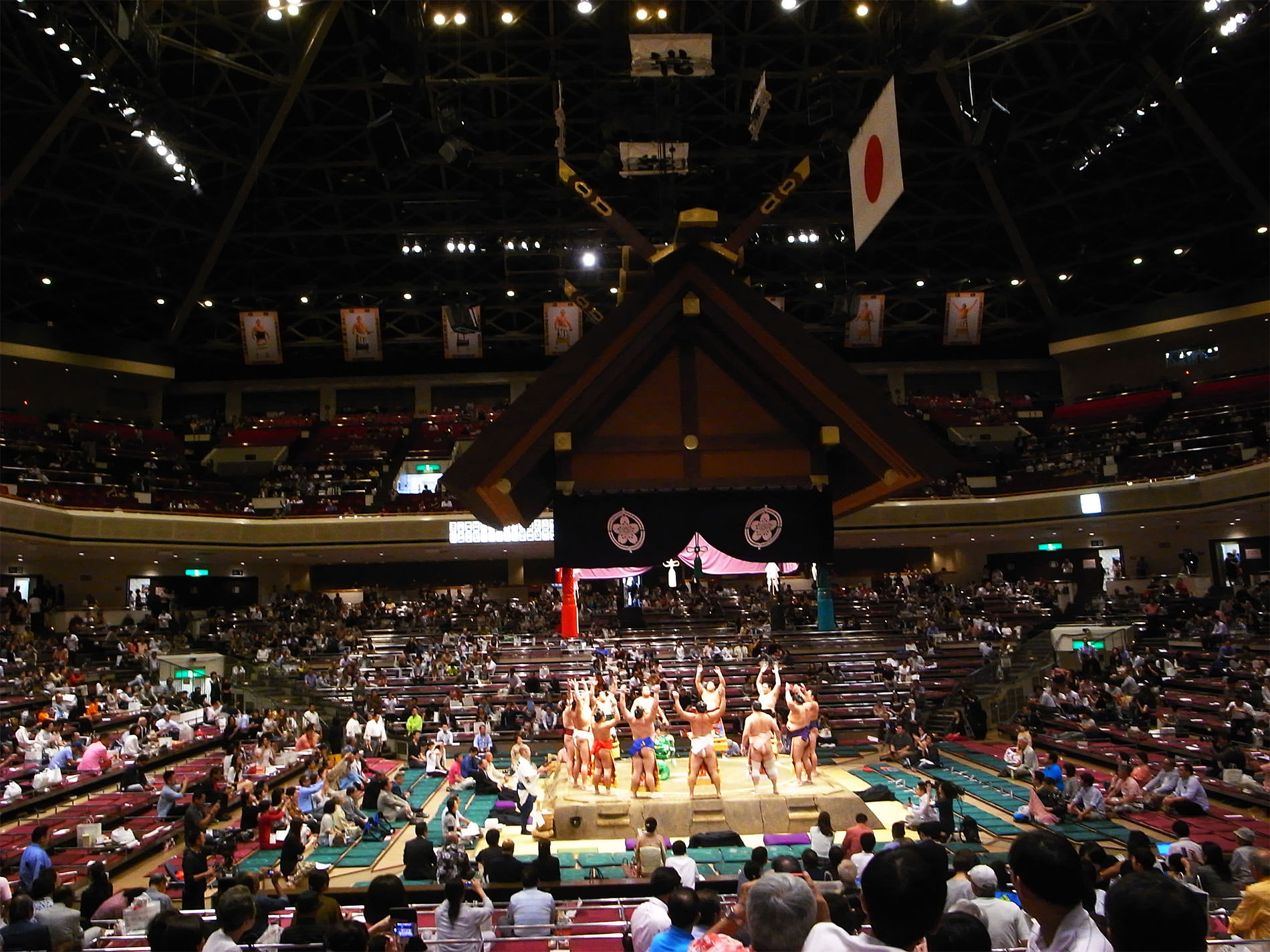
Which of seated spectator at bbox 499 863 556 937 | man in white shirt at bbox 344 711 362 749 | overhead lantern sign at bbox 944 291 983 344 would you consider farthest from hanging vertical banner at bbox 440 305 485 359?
seated spectator at bbox 499 863 556 937

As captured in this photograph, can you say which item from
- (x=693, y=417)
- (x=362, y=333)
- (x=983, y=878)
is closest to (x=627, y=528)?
(x=693, y=417)

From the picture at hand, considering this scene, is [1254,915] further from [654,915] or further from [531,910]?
[531,910]

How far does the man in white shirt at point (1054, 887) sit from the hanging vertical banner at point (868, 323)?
1003 inches

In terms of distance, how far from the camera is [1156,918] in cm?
186

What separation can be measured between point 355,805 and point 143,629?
49.4ft

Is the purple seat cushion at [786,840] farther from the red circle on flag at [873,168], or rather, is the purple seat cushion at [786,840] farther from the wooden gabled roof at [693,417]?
the red circle on flag at [873,168]

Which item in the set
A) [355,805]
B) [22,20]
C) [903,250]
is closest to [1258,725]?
[355,805]

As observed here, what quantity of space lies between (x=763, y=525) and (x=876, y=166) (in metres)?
5.87

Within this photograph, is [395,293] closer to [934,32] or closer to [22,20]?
[22,20]

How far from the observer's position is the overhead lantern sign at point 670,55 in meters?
14.7

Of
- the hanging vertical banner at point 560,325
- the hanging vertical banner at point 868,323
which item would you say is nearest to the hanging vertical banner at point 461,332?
the hanging vertical banner at point 560,325

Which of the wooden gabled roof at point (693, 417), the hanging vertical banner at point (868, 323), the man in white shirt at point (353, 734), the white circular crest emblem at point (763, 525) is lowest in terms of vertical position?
the man in white shirt at point (353, 734)

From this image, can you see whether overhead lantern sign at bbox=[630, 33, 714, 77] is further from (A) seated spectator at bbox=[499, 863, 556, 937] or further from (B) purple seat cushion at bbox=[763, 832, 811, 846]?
(A) seated spectator at bbox=[499, 863, 556, 937]

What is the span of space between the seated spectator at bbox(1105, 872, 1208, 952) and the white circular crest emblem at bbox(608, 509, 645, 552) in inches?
145
